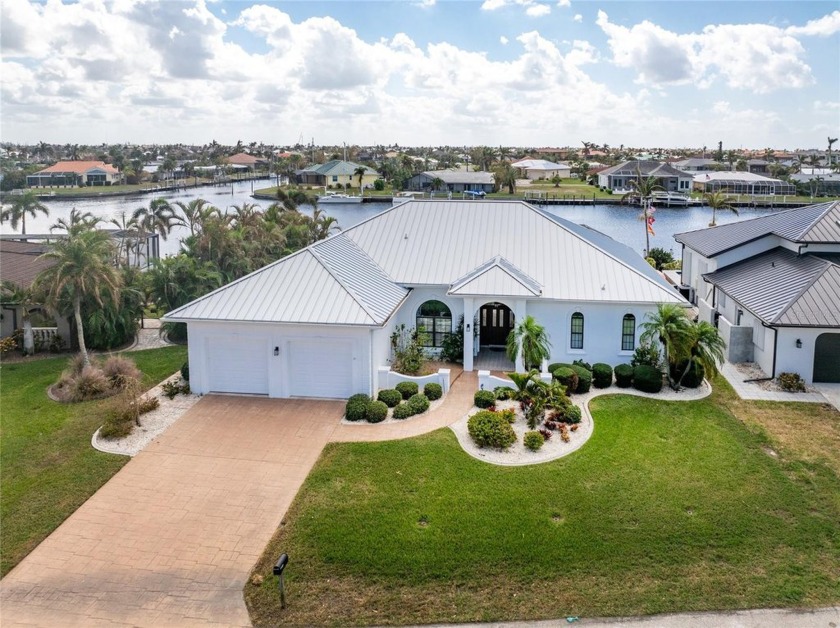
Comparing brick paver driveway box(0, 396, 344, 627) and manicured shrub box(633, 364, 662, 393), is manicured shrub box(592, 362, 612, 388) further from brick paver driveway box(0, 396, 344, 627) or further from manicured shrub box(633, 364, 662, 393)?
brick paver driveway box(0, 396, 344, 627)

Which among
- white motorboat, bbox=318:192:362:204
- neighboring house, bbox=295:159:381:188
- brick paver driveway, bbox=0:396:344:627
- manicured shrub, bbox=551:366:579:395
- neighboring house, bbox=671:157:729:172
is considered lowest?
brick paver driveway, bbox=0:396:344:627

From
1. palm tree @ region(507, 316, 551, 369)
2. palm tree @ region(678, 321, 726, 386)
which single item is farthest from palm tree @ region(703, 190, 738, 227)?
palm tree @ region(507, 316, 551, 369)

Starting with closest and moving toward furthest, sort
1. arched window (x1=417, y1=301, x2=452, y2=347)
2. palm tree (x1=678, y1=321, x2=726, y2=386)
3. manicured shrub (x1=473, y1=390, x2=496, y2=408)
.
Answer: manicured shrub (x1=473, y1=390, x2=496, y2=408), palm tree (x1=678, y1=321, x2=726, y2=386), arched window (x1=417, y1=301, x2=452, y2=347)

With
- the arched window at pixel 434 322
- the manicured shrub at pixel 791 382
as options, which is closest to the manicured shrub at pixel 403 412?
the arched window at pixel 434 322

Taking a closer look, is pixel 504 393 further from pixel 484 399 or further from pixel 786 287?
pixel 786 287

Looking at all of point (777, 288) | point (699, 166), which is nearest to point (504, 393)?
point (777, 288)

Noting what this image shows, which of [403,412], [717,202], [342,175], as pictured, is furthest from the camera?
[342,175]

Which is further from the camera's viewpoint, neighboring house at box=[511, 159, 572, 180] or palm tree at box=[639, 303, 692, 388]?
neighboring house at box=[511, 159, 572, 180]

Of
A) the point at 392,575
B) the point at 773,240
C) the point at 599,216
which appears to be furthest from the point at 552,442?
the point at 599,216
